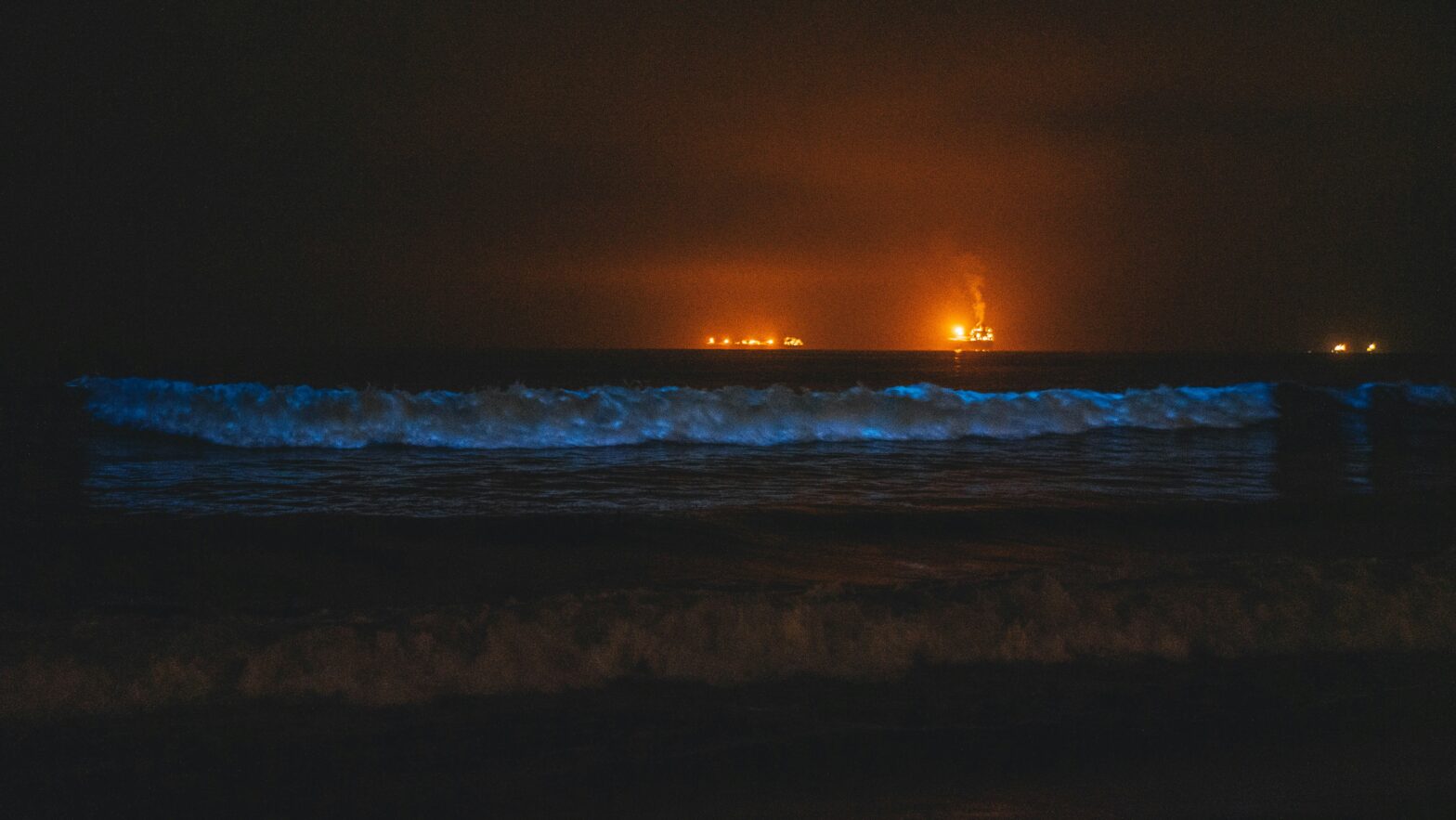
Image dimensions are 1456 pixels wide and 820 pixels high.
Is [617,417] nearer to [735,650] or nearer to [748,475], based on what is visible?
[748,475]

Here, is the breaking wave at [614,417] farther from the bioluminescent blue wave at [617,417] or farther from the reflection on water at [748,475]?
the reflection on water at [748,475]

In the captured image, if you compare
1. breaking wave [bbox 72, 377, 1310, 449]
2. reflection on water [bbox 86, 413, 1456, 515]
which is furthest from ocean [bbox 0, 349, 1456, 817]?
breaking wave [bbox 72, 377, 1310, 449]

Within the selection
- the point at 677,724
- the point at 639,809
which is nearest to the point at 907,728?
the point at 677,724

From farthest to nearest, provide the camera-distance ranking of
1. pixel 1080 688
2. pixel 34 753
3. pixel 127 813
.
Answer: pixel 1080 688 < pixel 34 753 < pixel 127 813

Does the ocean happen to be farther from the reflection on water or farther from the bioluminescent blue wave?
the bioluminescent blue wave

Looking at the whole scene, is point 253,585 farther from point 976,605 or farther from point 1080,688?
point 1080,688

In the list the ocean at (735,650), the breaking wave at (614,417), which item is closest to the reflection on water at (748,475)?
the ocean at (735,650)

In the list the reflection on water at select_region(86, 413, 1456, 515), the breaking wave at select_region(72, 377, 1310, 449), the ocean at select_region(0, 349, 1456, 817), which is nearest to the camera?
the ocean at select_region(0, 349, 1456, 817)
